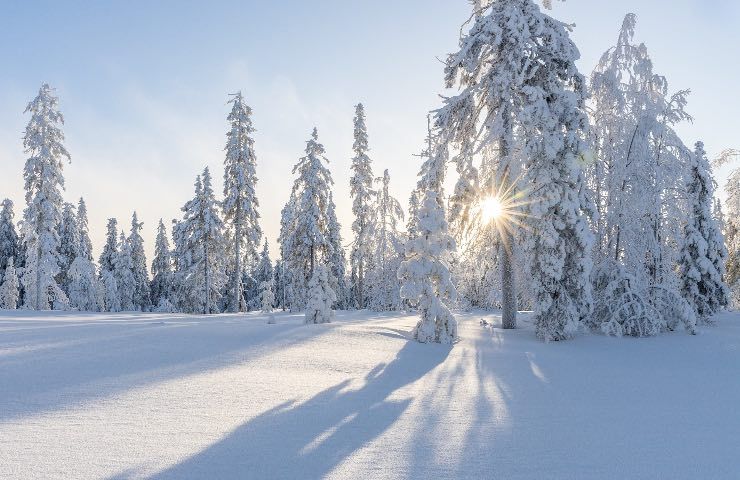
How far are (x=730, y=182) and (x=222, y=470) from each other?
36046mm

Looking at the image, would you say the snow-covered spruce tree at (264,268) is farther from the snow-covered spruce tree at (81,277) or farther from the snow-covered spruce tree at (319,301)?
the snow-covered spruce tree at (319,301)

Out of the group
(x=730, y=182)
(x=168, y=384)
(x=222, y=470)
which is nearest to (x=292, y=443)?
(x=222, y=470)

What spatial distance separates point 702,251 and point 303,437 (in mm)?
22384

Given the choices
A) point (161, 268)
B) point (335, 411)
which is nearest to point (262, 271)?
point (161, 268)

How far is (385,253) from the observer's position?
40.8m

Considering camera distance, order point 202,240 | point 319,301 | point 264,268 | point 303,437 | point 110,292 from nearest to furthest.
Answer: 1. point 303,437
2. point 319,301
3. point 202,240
4. point 110,292
5. point 264,268

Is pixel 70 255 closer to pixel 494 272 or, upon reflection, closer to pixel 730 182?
pixel 494 272

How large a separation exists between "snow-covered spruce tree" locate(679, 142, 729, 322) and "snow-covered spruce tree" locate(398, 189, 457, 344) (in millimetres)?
13337

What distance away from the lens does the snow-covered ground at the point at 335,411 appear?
420 centimetres

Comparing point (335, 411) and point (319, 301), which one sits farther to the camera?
point (319, 301)

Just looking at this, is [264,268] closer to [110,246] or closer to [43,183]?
[110,246]

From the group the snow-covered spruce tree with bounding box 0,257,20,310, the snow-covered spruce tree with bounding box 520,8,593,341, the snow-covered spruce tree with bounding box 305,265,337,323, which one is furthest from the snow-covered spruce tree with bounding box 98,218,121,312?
the snow-covered spruce tree with bounding box 520,8,593,341

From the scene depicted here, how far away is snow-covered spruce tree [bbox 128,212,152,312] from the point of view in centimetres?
6319

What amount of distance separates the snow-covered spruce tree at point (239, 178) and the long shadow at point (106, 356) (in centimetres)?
2540
